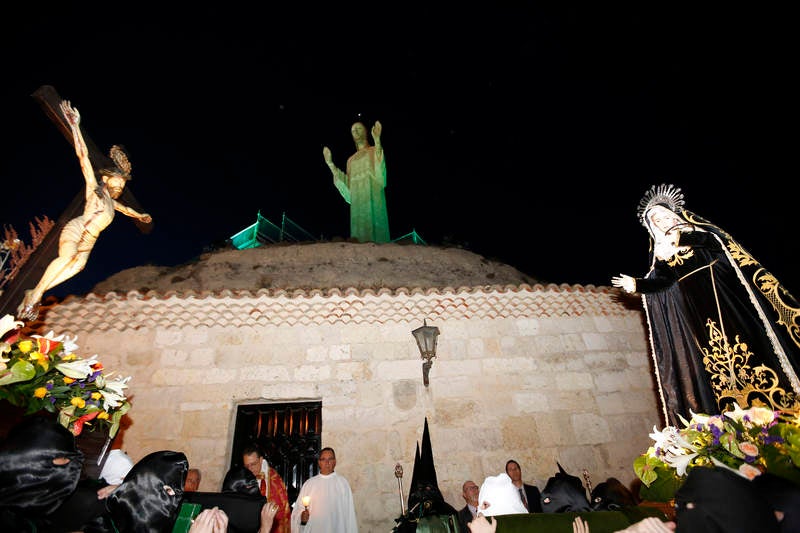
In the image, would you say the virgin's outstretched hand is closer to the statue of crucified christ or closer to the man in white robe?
the man in white robe

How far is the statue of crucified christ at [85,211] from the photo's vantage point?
3797 millimetres

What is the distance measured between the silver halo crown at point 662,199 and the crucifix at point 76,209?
637 cm

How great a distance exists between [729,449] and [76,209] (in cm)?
617

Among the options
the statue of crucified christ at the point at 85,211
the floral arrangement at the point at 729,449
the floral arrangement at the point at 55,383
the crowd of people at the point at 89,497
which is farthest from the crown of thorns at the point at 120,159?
the floral arrangement at the point at 729,449

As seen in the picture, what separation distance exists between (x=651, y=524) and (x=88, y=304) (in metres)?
8.15

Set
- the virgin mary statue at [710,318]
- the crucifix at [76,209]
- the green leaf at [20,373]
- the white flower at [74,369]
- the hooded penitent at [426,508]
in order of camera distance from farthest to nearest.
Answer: the crucifix at [76,209] < the virgin mary statue at [710,318] < the hooded penitent at [426,508] < the white flower at [74,369] < the green leaf at [20,373]

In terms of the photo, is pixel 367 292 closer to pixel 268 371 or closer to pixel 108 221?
pixel 268 371

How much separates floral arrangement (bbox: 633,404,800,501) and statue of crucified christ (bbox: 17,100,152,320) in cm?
544

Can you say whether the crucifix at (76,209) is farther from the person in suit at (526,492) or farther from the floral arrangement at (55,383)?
the person in suit at (526,492)

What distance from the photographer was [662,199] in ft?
14.1

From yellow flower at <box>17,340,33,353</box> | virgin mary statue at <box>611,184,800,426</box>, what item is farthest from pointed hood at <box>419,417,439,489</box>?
yellow flower at <box>17,340,33,353</box>

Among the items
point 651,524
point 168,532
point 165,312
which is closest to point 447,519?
point 651,524

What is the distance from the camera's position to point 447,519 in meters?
2.76

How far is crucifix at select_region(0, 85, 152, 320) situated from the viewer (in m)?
3.54
